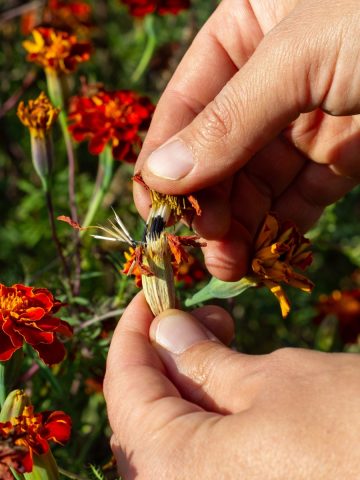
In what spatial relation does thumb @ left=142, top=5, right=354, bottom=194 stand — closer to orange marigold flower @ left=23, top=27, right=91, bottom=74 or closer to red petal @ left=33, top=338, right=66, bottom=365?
red petal @ left=33, top=338, right=66, bottom=365

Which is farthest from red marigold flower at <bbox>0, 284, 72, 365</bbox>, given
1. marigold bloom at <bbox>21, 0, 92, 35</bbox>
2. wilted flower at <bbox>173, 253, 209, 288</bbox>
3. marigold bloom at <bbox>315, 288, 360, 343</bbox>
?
marigold bloom at <bbox>21, 0, 92, 35</bbox>

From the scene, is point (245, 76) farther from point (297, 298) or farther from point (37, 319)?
point (297, 298)

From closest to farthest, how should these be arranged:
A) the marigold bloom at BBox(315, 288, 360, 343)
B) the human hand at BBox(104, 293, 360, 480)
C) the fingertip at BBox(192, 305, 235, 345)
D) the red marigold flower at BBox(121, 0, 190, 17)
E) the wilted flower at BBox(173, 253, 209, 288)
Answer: the human hand at BBox(104, 293, 360, 480) < the fingertip at BBox(192, 305, 235, 345) < the wilted flower at BBox(173, 253, 209, 288) < the marigold bloom at BBox(315, 288, 360, 343) < the red marigold flower at BBox(121, 0, 190, 17)

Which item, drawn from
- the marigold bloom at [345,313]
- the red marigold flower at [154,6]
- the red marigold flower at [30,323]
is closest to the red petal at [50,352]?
the red marigold flower at [30,323]

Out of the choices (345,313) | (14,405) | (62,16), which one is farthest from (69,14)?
(14,405)

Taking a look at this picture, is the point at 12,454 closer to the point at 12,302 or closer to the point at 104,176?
the point at 12,302

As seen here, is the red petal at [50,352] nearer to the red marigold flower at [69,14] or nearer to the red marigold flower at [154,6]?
the red marigold flower at [154,6]
